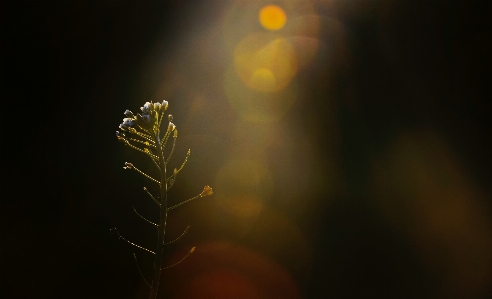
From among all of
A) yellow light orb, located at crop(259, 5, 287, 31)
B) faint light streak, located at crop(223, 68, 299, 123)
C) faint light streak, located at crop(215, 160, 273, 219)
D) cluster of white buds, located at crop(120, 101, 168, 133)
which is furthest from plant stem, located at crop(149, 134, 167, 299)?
yellow light orb, located at crop(259, 5, 287, 31)

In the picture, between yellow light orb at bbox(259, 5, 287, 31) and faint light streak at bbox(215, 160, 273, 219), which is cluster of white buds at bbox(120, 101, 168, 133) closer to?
faint light streak at bbox(215, 160, 273, 219)

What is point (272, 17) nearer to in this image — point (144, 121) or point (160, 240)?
point (144, 121)

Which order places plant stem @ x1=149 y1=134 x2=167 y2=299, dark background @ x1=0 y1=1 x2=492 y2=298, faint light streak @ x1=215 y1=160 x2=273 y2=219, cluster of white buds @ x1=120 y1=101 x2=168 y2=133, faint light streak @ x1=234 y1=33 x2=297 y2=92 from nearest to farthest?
plant stem @ x1=149 y1=134 x2=167 y2=299
cluster of white buds @ x1=120 y1=101 x2=168 y2=133
dark background @ x1=0 y1=1 x2=492 y2=298
faint light streak @ x1=215 y1=160 x2=273 y2=219
faint light streak @ x1=234 y1=33 x2=297 y2=92

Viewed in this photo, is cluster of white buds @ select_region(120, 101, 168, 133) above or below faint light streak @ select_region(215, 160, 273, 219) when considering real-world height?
below

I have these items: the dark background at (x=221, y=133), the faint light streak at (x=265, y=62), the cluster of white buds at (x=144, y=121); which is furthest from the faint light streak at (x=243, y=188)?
the cluster of white buds at (x=144, y=121)

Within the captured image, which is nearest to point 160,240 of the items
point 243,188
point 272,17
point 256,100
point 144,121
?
point 144,121

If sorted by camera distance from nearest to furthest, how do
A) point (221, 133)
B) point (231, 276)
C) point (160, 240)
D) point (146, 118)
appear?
point (160, 240)
point (146, 118)
point (231, 276)
point (221, 133)

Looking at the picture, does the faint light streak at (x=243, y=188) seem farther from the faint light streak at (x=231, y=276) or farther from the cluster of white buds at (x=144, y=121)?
the cluster of white buds at (x=144, y=121)
